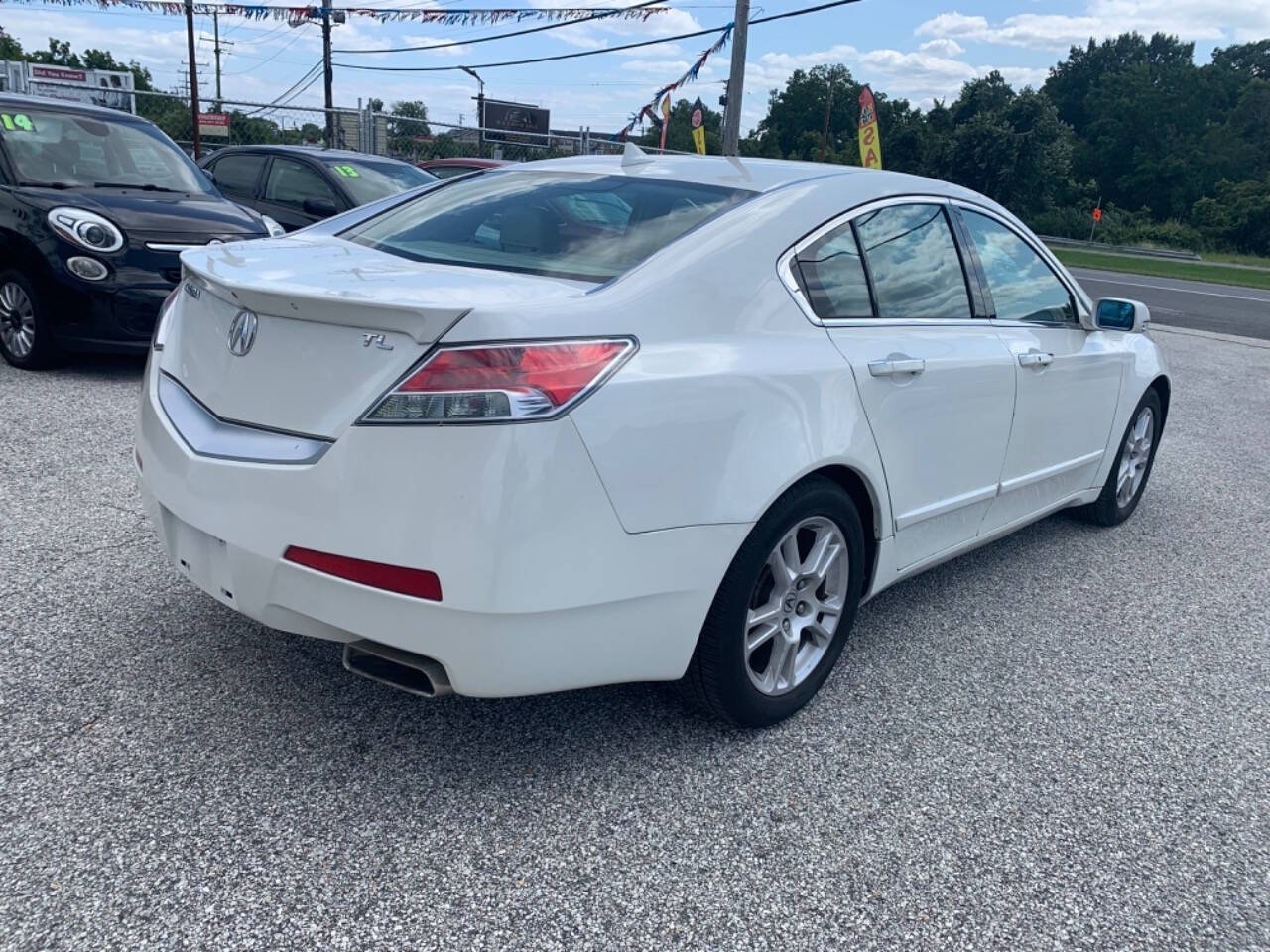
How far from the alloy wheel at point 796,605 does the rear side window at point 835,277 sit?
613mm

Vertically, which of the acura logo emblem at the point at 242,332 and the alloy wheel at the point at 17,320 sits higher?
the acura logo emblem at the point at 242,332

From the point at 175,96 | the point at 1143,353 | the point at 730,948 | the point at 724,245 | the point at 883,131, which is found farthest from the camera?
the point at 883,131

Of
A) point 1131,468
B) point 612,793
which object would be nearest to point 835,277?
point 612,793

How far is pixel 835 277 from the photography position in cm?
301

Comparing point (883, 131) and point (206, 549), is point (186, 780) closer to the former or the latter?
point (206, 549)

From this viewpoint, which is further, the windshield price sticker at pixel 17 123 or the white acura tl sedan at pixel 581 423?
the windshield price sticker at pixel 17 123

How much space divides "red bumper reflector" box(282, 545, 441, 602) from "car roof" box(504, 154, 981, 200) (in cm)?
157

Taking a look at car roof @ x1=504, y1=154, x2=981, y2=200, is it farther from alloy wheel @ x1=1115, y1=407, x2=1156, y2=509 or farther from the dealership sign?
the dealership sign

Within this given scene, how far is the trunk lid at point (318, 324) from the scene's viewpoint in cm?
223

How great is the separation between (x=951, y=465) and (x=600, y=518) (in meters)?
1.60

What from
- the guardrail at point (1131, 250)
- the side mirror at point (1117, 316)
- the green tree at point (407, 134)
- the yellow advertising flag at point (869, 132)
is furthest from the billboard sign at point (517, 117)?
the side mirror at point (1117, 316)

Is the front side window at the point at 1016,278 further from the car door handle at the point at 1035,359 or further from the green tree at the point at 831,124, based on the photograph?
the green tree at the point at 831,124

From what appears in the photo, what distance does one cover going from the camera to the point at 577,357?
2250 mm

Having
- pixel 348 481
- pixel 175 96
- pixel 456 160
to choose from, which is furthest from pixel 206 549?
pixel 175 96
